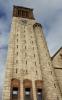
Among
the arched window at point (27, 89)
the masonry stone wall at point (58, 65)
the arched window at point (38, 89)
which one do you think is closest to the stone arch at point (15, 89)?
the arched window at point (27, 89)

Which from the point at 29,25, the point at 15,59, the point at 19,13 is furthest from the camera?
the point at 19,13

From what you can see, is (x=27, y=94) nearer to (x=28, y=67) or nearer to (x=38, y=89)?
(x=38, y=89)

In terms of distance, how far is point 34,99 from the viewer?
23.0m

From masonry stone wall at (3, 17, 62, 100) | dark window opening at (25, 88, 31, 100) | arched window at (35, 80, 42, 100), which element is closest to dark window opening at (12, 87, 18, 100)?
masonry stone wall at (3, 17, 62, 100)

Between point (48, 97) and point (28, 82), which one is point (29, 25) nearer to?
point (28, 82)

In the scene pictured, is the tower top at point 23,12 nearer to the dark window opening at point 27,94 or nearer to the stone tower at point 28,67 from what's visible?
the stone tower at point 28,67

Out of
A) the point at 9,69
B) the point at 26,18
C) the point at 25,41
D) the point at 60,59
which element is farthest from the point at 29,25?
the point at 9,69

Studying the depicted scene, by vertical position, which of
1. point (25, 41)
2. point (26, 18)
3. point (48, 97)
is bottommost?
point (48, 97)

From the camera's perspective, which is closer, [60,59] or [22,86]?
[22,86]

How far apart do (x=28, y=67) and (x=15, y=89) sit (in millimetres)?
4160

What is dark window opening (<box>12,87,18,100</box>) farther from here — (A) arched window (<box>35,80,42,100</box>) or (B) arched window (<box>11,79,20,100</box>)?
(A) arched window (<box>35,80,42,100</box>)

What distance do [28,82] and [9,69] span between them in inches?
127

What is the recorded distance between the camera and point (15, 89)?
23.8 m

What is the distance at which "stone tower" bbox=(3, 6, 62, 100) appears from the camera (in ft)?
77.8
